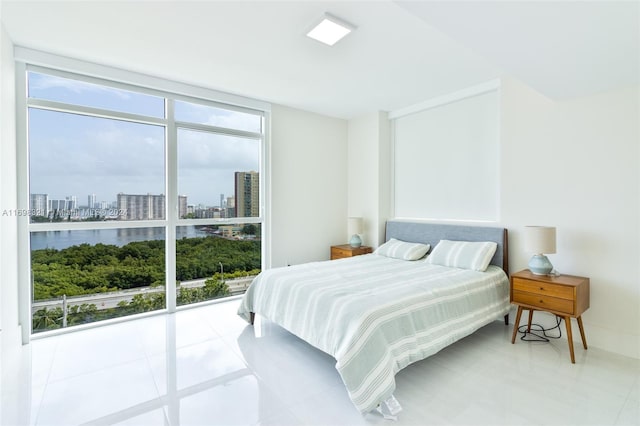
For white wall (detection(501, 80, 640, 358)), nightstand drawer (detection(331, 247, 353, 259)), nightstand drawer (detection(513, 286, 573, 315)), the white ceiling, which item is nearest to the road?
nightstand drawer (detection(331, 247, 353, 259))

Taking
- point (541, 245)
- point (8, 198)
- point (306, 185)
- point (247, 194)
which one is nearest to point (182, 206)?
point (247, 194)

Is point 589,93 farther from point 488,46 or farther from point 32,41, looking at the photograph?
point 32,41

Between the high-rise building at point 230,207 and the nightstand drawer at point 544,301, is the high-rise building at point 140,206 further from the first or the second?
the nightstand drawer at point 544,301

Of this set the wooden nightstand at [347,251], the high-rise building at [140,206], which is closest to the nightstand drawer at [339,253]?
the wooden nightstand at [347,251]

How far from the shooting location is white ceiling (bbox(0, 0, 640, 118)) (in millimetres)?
1712

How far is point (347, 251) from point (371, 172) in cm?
123

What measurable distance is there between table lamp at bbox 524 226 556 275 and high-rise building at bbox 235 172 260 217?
3.14 meters

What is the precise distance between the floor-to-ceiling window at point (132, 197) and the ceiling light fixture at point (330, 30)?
183 centimetres

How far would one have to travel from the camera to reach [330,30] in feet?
7.97

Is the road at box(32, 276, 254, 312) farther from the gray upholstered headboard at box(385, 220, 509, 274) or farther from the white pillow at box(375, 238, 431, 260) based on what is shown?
the gray upholstered headboard at box(385, 220, 509, 274)

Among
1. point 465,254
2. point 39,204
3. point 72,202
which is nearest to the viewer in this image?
point 39,204

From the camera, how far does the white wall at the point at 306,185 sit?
4402 millimetres

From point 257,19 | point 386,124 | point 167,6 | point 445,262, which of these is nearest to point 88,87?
point 167,6

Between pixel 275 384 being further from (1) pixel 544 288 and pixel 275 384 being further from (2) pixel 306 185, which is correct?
(2) pixel 306 185
